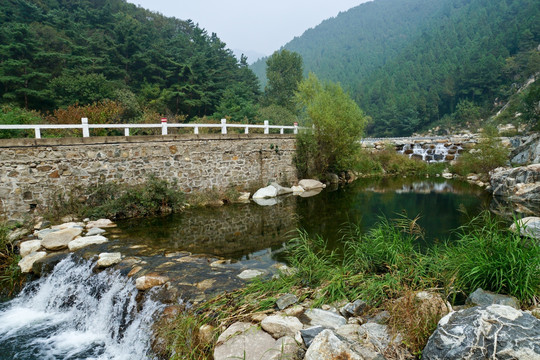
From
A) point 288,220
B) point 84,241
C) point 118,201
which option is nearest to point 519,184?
point 288,220

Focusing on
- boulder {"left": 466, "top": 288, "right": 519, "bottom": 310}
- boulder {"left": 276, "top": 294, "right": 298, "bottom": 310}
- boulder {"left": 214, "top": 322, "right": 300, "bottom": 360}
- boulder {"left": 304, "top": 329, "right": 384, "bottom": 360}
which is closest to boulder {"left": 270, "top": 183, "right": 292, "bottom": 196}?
boulder {"left": 276, "top": 294, "right": 298, "bottom": 310}

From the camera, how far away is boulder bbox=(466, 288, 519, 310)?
10.6ft

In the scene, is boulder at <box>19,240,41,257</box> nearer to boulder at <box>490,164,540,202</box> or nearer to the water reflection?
the water reflection

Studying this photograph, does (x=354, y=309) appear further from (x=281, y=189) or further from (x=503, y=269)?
(x=281, y=189)

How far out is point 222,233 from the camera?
9.30 m

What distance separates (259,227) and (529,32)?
225 ft

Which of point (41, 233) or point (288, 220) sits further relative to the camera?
point (288, 220)

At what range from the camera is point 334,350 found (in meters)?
2.85

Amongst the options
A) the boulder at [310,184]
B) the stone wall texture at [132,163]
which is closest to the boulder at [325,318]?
the stone wall texture at [132,163]

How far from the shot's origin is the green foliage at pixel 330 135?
57.2 ft

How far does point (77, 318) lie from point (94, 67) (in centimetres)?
2345

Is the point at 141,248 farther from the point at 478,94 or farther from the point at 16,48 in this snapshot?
the point at 478,94

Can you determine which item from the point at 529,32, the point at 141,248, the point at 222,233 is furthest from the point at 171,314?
the point at 529,32

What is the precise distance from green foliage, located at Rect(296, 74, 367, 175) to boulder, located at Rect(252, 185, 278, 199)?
10.5 ft
